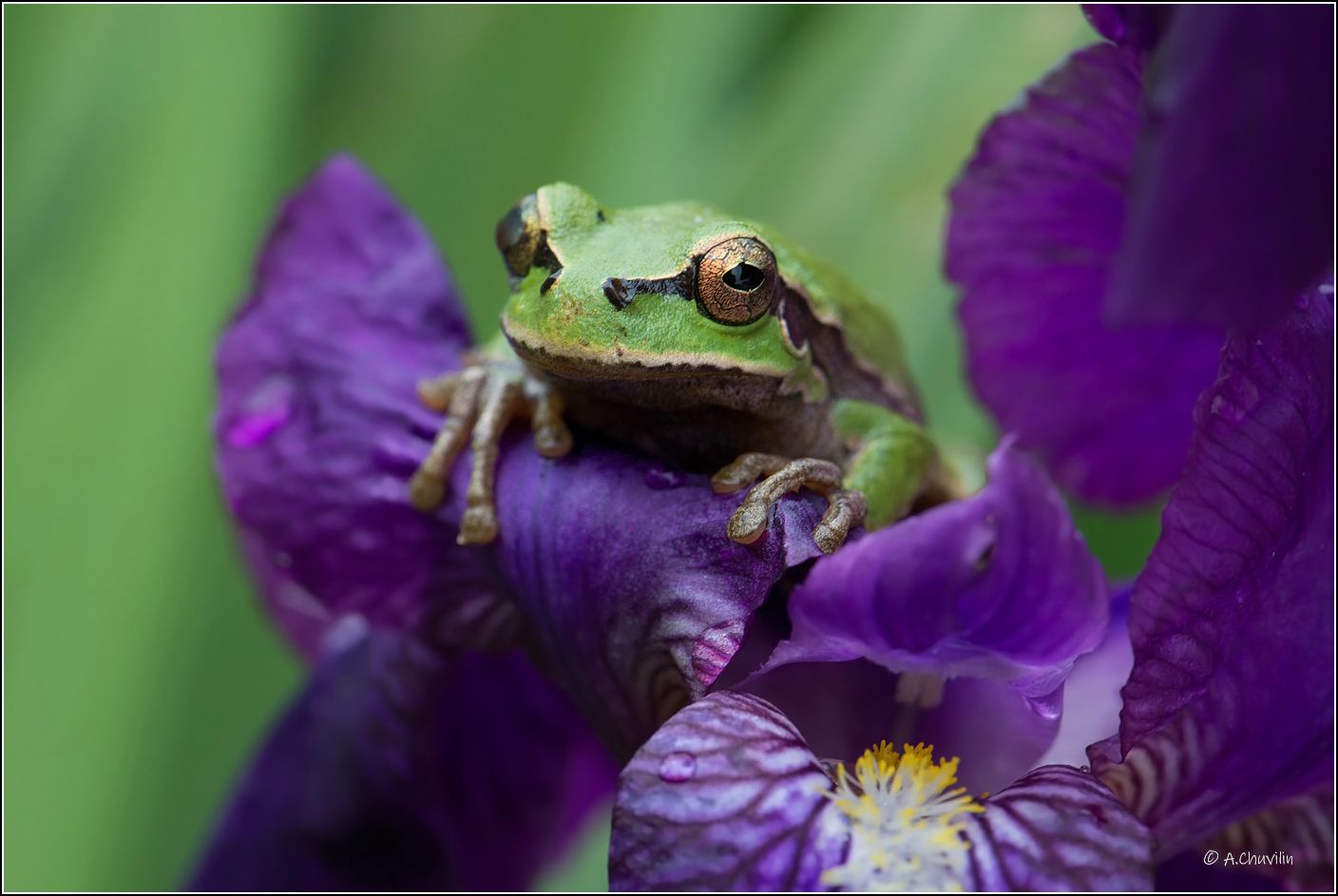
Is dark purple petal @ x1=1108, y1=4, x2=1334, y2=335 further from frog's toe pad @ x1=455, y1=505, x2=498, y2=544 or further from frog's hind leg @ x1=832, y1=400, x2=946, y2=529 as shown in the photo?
frog's toe pad @ x1=455, y1=505, x2=498, y2=544

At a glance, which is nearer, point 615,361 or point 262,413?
point 615,361

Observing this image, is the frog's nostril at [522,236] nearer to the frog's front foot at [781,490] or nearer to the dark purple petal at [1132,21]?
the frog's front foot at [781,490]

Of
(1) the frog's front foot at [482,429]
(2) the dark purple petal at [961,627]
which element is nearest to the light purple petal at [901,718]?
(2) the dark purple petal at [961,627]

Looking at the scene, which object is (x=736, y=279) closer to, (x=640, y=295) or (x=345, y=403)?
(x=640, y=295)

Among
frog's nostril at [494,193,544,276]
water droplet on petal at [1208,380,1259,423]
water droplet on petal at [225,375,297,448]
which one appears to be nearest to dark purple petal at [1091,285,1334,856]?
water droplet on petal at [1208,380,1259,423]

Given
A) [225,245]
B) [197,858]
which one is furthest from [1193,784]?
[225,245]

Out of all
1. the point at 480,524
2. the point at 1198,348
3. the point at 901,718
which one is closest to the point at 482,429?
the point at 480,524
